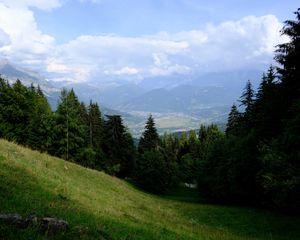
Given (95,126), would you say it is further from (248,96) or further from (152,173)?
(248,96)

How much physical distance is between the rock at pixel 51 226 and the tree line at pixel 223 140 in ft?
46.8

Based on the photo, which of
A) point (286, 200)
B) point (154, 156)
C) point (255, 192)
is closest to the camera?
point (286, 200)

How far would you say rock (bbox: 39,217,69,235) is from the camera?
9.80 m

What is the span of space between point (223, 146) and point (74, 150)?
24.3 m

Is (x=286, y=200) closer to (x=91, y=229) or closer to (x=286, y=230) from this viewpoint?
(x=286, y=230)

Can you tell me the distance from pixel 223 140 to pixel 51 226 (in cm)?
5912

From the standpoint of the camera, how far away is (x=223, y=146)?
64.4m

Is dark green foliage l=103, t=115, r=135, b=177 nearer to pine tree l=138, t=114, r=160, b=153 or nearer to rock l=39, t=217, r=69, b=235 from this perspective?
pine tree l=138, t=114, r=160, b=153

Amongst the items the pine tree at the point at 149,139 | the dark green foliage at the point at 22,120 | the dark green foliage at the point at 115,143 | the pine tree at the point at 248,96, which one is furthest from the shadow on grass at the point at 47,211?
the pine tree at the point at 149,139

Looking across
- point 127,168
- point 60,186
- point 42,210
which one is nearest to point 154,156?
point 127,168

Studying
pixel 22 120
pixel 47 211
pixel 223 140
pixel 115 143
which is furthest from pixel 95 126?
pixel 47 211

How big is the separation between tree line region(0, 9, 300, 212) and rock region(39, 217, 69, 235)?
1427 cm

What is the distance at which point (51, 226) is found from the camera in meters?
9.95

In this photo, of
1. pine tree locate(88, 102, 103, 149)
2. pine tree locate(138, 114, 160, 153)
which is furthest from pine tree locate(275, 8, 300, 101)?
pine tree locate(138, 114, 160, 153)
